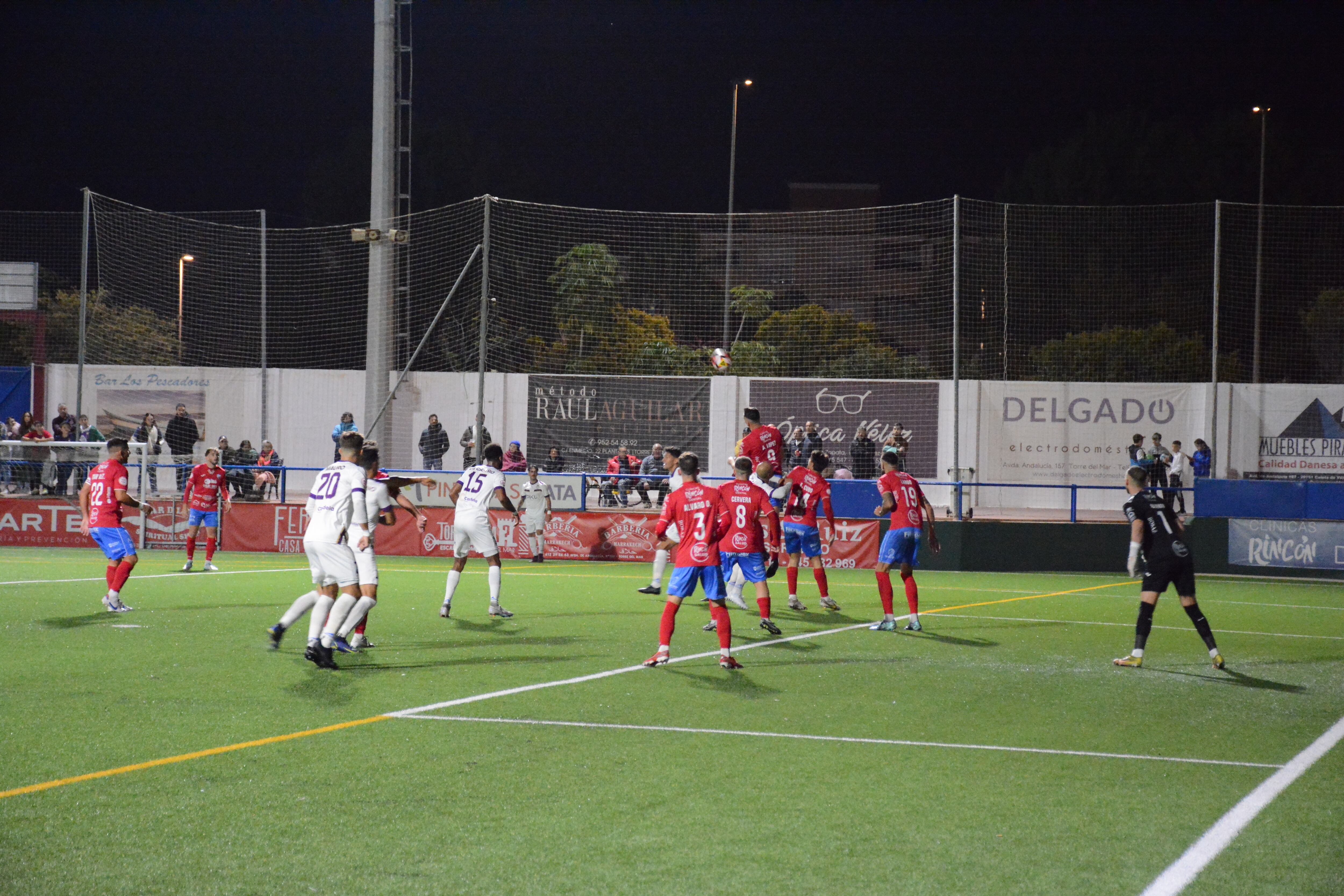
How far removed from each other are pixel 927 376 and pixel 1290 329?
11.9 m

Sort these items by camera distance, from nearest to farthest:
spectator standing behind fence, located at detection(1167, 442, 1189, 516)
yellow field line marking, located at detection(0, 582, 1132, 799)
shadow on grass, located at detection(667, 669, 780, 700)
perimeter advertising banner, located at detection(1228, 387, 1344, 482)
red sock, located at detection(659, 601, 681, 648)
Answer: yellow field line marking, located at detection(0, 582, 1132, 799) → shadow on grass, located at detection(667, 669, 780, 700) → red sock, located at detection(659, 601, 681, 648) → spectator standing behind fence, located at detection(1167, 442, 1189, 516) → perimeter advertising banner, located at detection(1228, 387, 1344, 482)

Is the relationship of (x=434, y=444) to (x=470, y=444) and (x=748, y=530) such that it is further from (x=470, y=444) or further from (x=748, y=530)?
(x=748, y=530)

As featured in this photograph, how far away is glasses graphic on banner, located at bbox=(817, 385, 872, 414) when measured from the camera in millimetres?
33062

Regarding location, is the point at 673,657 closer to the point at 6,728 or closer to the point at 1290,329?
the point at 6,728

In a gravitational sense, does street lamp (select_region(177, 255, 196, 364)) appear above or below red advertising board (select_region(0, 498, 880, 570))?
above

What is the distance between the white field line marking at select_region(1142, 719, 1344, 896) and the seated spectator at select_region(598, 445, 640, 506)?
1807 cm

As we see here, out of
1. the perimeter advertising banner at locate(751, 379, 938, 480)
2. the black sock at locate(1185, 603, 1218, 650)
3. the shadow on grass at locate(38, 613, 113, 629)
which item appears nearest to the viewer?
the black sock at locate(1185, 603, 1218, 650)

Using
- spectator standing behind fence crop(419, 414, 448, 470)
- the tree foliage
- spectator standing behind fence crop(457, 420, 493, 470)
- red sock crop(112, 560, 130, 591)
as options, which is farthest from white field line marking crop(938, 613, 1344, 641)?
the tree foliage

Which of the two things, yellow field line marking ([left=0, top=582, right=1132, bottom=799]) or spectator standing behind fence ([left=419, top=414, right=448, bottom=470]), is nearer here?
yellow field line marking ([left=0, top=582, right=1132, bottom=799])

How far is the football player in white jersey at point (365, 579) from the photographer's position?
34.2ft

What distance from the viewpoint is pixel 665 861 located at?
5.25 m

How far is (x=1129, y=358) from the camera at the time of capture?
4016cm

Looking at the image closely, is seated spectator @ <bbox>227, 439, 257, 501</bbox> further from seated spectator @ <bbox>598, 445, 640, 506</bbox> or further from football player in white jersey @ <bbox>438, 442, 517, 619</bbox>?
football player in white jersey @ <bbox>438, 442, 517, 619</bbox>

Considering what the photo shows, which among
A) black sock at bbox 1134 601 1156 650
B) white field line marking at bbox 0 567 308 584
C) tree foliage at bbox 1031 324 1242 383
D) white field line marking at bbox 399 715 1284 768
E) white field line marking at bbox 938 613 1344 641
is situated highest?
tree foliage at bbox 1031 324 1242 383
